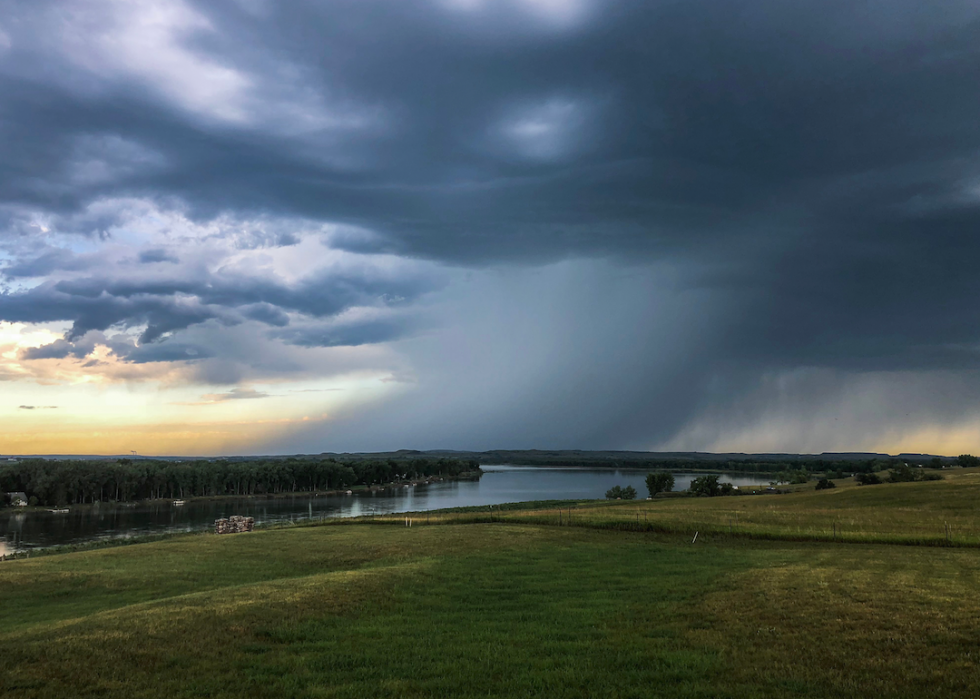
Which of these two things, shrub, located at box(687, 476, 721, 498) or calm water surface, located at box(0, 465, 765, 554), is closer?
calm water surface, located at box(0, 465, 765, 554)

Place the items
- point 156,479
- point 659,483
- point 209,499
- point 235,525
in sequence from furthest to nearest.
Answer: point 209,499 < point 156,479 < point 659,483 < point 235,525

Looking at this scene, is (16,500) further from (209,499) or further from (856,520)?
(856,520)

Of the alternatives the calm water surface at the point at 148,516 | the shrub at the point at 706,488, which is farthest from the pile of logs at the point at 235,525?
the shrub at the point at 706,488

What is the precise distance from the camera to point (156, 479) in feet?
417

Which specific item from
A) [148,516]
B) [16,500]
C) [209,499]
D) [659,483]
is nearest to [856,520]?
[659,483]

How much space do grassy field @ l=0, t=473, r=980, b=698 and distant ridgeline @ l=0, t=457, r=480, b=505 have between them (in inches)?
4184

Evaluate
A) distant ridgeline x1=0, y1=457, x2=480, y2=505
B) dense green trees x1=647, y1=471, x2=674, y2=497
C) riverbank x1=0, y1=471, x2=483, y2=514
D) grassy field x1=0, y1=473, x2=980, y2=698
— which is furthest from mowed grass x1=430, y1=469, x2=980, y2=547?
distant ridgeline x1=0, y1=457, x2=480, y2=505

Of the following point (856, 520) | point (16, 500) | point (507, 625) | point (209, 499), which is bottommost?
point (209, 499)

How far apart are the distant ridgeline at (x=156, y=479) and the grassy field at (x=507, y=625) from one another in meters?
106

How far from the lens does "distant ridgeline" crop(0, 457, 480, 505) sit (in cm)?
11525

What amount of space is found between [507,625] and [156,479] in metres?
136

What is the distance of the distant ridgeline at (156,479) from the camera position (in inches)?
4537

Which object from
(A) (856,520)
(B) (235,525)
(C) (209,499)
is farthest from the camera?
(C) (209,499)

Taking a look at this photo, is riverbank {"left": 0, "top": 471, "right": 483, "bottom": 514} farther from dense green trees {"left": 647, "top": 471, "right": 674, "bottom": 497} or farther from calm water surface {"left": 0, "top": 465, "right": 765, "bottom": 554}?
dense green trees {"left": 647, "top": 471, "right": 674, "bottom": 497}
